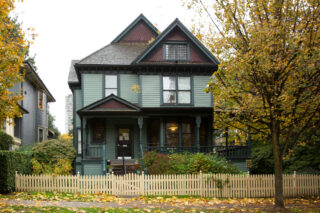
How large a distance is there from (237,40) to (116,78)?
13530mm

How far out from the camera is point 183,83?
2509 centimetres

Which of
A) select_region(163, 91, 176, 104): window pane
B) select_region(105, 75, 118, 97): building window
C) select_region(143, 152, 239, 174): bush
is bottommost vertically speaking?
select_region(143, 152, 239, 174): bush

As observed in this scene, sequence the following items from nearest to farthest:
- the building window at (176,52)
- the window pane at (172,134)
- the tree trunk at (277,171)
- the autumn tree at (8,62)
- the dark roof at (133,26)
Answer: the autumn tree at (8,62) < the tree trunk at (277,171) < the building window at (176,52) < the window pane at (172,134) < the dark roof at (133,26)

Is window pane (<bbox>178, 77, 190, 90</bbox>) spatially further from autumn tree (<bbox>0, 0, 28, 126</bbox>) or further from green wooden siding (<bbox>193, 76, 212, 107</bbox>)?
autumn tree (<bbox>0, 0, 28, 126</bbox>)

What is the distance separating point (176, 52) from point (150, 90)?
3.23m

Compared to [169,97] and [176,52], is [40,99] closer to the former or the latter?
[169,97]

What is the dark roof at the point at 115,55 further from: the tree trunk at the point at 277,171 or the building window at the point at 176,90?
the tree trunk at the point at 277,171

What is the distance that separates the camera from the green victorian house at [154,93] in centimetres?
2419

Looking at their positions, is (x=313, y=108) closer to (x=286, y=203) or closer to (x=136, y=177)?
(x=286, y=203)

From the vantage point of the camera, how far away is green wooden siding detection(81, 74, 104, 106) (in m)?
24.6

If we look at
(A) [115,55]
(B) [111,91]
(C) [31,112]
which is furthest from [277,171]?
(C) [31,112]

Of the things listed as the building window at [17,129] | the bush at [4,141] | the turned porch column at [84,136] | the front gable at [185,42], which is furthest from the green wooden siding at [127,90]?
the building window at [17,129]

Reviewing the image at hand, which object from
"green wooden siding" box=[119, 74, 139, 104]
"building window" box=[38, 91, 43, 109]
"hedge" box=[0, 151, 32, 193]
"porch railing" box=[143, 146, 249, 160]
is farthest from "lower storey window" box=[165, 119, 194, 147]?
"building window" box=[38, 91, 43, 109]

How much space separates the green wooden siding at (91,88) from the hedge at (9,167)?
783 centimetres
